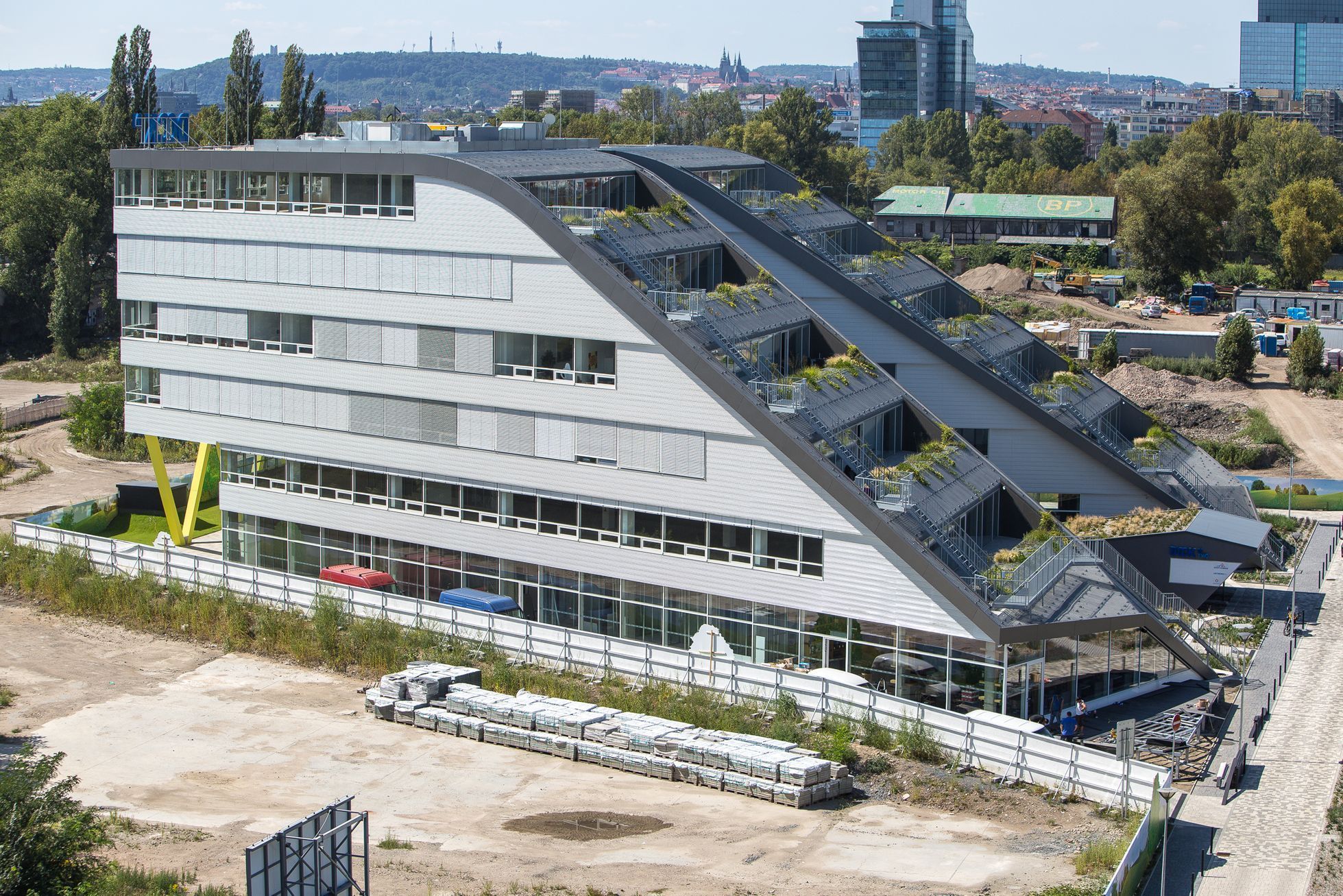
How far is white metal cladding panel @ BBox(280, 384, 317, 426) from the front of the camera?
169ft

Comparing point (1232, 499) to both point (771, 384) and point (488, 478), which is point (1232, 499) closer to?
point (771, 384)

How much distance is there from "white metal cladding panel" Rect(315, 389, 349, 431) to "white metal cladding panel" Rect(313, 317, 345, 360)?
4.04 ft

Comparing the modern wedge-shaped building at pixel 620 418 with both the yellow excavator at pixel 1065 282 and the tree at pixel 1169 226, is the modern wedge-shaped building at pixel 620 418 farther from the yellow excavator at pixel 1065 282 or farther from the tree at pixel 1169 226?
the tree at pixel 1169 226

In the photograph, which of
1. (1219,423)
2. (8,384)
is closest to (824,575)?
(1219,423)

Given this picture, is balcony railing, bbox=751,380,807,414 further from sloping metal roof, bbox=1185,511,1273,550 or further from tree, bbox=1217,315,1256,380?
tree, bbox=1217,315,1256,380

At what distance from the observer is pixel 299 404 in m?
51.8

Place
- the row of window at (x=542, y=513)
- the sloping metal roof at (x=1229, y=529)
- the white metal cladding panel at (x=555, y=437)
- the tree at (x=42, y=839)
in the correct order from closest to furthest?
the tree at (x=42, y=839)
the row of window at (x=542, y=513)
the white metal cladding panel at (x=555, y=437)
the sloping metal roof at (x=1229, y=529)

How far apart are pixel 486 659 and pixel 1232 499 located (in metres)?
28.6

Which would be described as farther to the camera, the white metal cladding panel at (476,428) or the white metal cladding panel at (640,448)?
the white metal cladding panel at (476,428)

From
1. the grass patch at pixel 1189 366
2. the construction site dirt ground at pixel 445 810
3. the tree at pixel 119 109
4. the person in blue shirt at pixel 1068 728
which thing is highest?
the tree at pixel 119 109

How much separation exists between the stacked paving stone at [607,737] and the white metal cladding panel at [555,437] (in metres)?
7.41

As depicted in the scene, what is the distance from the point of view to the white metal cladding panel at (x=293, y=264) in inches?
1998

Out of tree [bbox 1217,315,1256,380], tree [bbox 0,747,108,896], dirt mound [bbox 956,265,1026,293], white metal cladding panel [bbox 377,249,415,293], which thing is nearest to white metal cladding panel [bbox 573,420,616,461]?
white metal cladding panel [bbox 377,249,415,293]

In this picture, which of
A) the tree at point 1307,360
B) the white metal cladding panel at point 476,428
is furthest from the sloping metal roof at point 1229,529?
the tree at point 1307,360
